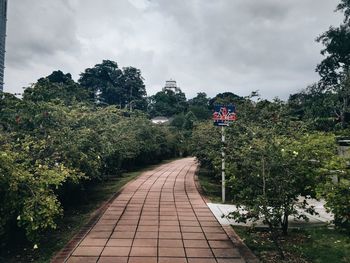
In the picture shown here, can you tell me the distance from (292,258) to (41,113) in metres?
6.60

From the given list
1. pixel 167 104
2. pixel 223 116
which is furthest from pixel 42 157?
pixel 167 104

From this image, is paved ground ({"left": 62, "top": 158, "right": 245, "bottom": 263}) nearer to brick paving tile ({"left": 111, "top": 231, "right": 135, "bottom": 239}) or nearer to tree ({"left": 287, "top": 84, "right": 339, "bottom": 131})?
brick paving tile ({"left": 111, "top": 231, "right": 135, "bottom": 239})

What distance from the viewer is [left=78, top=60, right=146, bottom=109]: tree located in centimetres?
6569

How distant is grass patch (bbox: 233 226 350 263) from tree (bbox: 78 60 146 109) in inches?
2301

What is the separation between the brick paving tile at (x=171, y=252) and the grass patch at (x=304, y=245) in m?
1.28

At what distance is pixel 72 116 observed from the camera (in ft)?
31.4

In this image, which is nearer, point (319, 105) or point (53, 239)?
point (53, 239)

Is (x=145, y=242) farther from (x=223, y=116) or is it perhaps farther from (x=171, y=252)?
(x=223, y=116)

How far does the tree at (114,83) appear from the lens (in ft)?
216

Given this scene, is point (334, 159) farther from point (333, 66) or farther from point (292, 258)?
point (333, 66)

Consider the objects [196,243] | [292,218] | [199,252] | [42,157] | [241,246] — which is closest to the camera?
A: [199,252]

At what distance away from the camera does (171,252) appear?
19.5 ft

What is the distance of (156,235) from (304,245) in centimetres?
278

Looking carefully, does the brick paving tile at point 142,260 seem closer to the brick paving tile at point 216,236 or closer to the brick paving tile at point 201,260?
the brick paving tile at point 201,260
